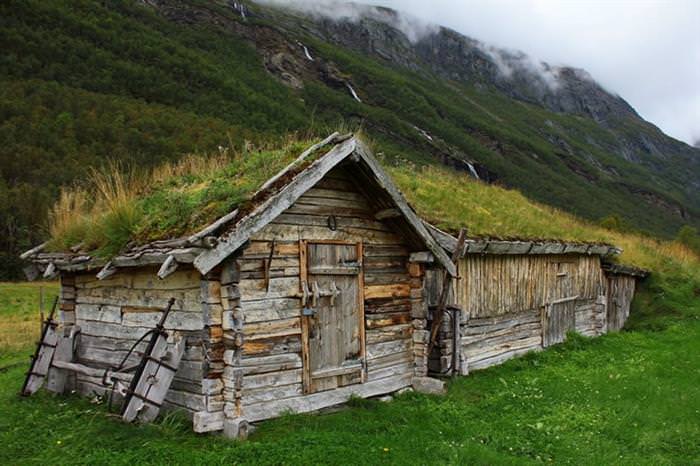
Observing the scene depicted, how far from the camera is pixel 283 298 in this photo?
8414 mm

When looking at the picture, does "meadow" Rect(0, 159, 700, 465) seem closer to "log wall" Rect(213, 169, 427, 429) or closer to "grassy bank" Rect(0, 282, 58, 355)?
"log wall" Rect(213, 169, 427, 429)

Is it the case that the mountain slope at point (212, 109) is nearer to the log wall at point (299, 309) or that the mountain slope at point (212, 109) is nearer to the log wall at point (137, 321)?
the log wall at point (299, 309)

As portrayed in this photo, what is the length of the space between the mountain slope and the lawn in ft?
46.9

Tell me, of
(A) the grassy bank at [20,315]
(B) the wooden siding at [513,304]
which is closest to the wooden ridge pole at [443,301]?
(B) the wooden siding at [513,304]

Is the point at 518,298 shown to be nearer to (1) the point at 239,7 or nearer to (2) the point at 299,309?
(2) the point at 299,309

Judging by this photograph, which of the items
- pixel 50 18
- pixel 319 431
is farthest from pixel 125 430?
pixel 50 18

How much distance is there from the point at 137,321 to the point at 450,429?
483 centimetres

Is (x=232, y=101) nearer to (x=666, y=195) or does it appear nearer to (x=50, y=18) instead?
(x=50, y=18)

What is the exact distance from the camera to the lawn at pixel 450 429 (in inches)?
278

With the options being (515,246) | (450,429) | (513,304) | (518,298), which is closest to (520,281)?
(518,298)

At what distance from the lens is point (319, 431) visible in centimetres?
777

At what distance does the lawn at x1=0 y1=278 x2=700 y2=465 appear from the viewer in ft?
23.2

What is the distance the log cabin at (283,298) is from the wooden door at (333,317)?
2 centimetres

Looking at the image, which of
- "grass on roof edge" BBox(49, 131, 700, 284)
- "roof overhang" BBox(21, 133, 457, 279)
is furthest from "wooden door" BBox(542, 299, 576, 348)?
"roof overhang" BBox(21, 133, 457, 279)
